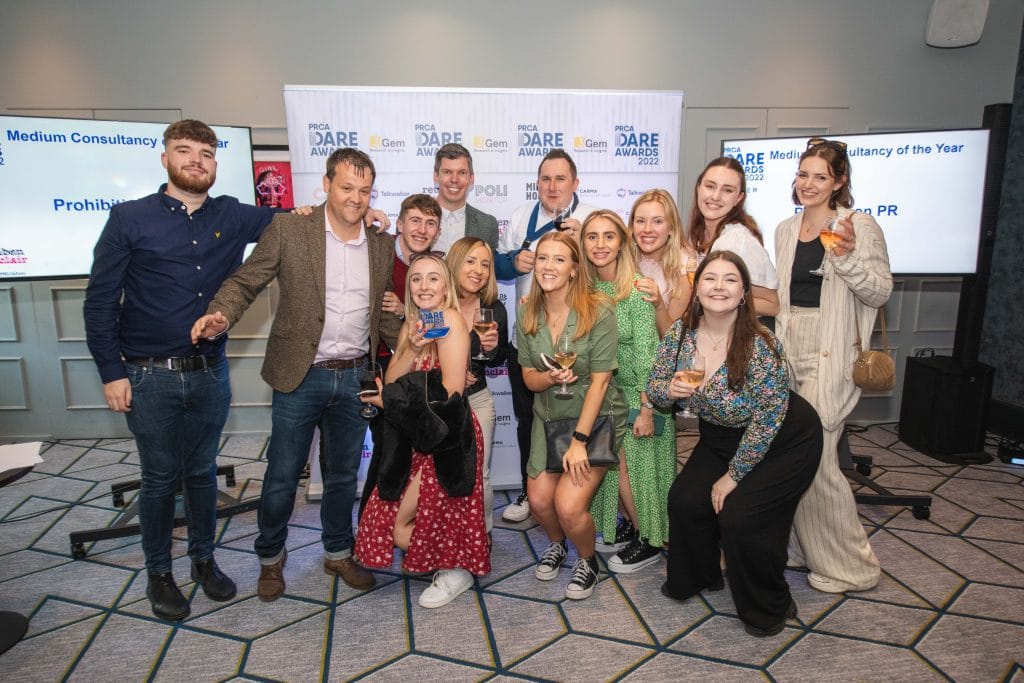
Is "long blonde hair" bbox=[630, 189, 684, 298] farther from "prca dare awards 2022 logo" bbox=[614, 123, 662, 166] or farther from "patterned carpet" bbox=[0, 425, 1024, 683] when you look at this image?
"patterned carpet" bbox=[0, 425, 1024, 683]

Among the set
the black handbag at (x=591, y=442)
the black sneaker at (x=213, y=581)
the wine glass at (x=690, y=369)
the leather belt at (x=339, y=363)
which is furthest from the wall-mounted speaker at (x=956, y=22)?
the black sneaker at (x=213, y=581)

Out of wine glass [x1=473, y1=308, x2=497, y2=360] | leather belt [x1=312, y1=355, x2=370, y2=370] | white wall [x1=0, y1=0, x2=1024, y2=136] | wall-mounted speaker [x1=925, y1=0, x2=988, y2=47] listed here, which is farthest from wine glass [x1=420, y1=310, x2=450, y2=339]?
wall-mounted speaker [x1=925, y1=0, x2=988, y2=47]

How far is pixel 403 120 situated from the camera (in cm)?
377

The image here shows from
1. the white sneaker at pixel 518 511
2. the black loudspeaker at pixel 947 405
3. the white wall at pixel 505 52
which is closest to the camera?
Result: the white sneaker at pixel 518 511

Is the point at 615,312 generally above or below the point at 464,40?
below

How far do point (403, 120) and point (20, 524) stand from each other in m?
3.32

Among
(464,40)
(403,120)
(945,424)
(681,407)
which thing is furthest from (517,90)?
(945,424)

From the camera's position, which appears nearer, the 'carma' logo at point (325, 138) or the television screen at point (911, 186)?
the 'carma' logo at point (325, 138)

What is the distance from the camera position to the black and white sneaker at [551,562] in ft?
9.63

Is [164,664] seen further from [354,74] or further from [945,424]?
[945,424]

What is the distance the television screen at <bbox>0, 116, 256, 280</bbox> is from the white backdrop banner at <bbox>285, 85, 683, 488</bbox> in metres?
0.50

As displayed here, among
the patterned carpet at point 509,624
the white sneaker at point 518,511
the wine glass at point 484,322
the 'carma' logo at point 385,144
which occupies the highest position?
the 'carma' logo at point 385,144

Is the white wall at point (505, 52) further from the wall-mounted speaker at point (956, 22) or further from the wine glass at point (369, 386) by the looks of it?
the wine glass at point (369, 386)

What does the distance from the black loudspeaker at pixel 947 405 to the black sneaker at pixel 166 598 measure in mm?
5072
